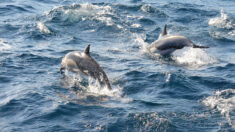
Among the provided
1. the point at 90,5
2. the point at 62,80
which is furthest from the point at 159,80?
the point at 90,5

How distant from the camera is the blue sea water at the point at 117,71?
9.10 meters

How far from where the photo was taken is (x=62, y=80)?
39.7 ft

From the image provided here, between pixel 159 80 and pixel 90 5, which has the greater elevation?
pixel 90 5

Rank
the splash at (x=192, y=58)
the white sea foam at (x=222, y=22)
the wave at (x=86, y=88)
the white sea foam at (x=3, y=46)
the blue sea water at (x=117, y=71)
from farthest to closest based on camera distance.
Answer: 1. the white sea foam at (x=222, y=22)
2. the white sea foam at (x=3, y=46)
3. the splash at (x=192, y=58)
4. the wave at (x=86, y=88)
5. the blue sea water at (x=117, y=71)

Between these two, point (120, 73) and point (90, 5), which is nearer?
point (120, 73)

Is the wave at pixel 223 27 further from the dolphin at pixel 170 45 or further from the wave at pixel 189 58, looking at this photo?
A: the dolphin at pixel 170 45

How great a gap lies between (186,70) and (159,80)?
5.25 ft

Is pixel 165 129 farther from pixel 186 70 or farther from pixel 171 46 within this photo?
pixel 171 46

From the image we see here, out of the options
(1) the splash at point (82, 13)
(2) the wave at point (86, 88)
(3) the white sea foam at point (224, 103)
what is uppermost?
(1) the splash at point (82, 13)

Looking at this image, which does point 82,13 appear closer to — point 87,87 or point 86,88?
point 87,87

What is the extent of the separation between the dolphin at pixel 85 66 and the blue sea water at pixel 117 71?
31 centimetres

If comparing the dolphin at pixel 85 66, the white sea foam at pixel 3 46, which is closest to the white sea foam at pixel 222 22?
the dolphin at pixel 85 66

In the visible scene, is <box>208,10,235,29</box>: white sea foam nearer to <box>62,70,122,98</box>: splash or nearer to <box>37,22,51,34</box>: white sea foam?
<box>37,22,51,34</box>: white sea foam

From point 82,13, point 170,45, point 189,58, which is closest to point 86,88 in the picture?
point 170,45
